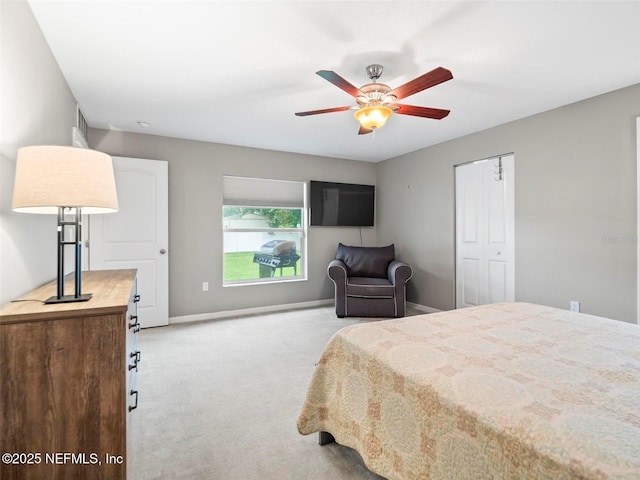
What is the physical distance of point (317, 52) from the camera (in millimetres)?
2168

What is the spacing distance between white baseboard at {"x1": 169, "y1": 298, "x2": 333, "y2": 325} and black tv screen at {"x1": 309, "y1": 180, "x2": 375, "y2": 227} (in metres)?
1.24

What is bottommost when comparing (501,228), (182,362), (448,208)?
(182,362)

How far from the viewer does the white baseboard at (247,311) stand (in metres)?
4.12

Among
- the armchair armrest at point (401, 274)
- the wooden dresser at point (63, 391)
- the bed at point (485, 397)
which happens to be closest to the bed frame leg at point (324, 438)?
the bed at point (485, 397)

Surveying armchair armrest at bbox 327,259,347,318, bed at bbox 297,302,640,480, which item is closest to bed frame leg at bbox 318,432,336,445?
bed at bbox 297,302,640,480

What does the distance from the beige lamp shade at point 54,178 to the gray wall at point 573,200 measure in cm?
373

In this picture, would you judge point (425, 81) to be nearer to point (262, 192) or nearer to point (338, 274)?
point (338, 274)

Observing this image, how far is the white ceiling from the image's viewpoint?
177 centimetres

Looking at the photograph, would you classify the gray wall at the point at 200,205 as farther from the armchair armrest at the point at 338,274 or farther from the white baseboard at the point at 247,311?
the armchair armrest at the point at 338,274

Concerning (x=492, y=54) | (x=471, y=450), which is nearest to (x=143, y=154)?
(x=492, y=54)

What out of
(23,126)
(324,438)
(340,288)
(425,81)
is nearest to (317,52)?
(425,81)

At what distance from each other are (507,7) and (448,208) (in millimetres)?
2827

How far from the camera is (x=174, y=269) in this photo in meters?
4.08

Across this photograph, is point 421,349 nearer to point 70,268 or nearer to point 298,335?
point 298,335
